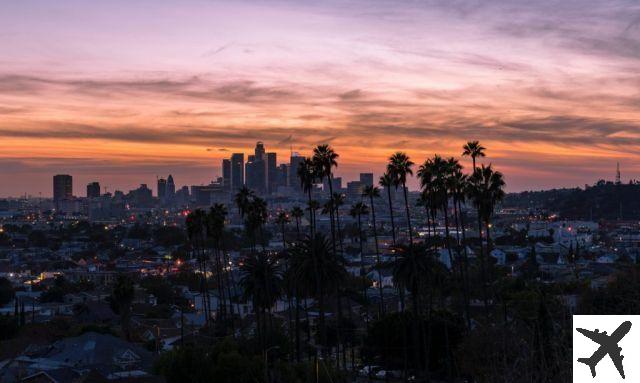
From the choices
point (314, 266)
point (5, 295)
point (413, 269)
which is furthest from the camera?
point (5, 295)

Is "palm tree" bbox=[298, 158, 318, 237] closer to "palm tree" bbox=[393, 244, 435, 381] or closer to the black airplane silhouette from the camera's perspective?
"palm tree" bbox=[393, 244, 435, 381]

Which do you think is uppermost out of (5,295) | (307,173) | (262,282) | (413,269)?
(307,173)

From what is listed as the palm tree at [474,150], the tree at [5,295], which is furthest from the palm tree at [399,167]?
the tree at [5,295]

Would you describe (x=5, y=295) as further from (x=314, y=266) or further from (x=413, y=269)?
(x=413, y=269)

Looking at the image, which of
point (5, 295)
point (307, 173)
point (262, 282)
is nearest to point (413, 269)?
point (262, 282)

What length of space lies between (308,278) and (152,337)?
26.7 meters

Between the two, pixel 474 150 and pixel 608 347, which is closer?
pixel 608 347

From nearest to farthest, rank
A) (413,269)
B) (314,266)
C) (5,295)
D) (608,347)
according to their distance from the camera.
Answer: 1. (608,347)
2. (413,269)
3. (314,266)
4. (5,295)

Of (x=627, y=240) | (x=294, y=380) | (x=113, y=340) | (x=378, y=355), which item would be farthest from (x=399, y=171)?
(x=627, y=240)

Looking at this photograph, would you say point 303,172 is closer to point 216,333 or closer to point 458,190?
point 458,190

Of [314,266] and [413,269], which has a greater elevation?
[314,266]

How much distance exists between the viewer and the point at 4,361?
41.2 m

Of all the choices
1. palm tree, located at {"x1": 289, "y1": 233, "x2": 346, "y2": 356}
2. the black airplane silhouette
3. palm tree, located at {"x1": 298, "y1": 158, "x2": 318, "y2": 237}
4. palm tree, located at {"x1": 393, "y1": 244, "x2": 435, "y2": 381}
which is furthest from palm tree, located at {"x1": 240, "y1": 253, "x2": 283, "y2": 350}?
the black airplane silhouette

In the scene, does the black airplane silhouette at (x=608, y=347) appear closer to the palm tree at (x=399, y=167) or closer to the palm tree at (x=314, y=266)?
the palm tree at (x=314, y=266)
